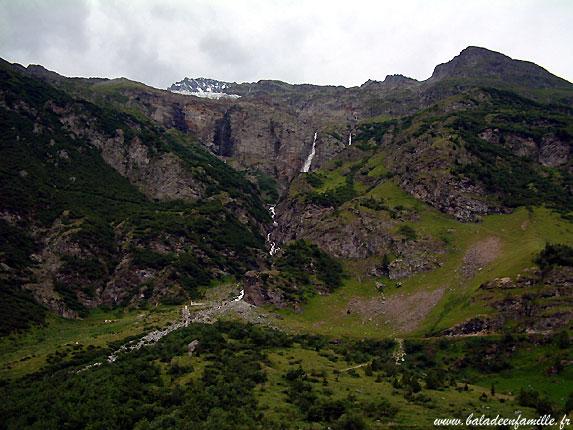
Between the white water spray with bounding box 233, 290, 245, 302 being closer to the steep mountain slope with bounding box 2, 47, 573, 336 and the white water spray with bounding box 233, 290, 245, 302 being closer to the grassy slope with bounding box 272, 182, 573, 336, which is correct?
the steep mountain slope with bounding box 2, 47, 573, 336

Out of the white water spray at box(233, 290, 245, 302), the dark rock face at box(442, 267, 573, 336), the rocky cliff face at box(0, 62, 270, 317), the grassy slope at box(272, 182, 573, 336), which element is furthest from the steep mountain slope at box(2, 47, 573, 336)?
the dark rock face at box(442, 267, 573, 336)

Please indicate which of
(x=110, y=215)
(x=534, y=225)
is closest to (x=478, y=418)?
(x=534, y=225)

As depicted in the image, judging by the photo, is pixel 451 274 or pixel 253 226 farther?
pixel 253 226

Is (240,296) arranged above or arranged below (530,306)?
above

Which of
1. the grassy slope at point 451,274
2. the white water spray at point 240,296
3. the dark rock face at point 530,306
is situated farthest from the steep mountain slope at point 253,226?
the dark rock face at point 530,306

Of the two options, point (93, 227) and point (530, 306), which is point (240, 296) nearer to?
point (93, 227)

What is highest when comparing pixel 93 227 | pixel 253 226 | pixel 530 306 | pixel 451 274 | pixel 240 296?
pixel 93 227

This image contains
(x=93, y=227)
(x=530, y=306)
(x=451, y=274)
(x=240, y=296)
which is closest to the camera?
(x=530, y=306)

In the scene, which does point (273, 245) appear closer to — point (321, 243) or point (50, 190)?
point (321, 243)

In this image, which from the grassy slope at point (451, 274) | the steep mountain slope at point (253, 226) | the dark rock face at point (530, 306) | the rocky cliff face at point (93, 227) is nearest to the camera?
the dark rock face at point (530, 306)

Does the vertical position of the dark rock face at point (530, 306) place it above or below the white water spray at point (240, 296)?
below

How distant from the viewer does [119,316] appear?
396 feet

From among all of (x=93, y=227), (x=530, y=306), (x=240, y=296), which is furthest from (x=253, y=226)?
(x=530, y=306)

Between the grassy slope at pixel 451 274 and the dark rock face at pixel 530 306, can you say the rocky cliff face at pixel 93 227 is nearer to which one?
the grassy slope at pixel 451 274
